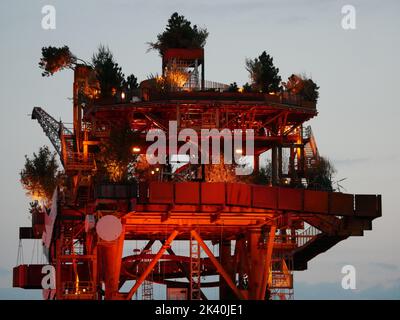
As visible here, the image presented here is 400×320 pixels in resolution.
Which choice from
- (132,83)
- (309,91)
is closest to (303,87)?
(309,91)

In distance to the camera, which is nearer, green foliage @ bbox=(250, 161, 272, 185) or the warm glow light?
the warm glow light

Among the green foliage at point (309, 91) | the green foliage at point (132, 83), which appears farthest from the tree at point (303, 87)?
the green foliage at point (132, 83)

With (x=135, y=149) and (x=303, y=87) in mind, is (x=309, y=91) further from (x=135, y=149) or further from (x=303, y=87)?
(x=135, y=149)

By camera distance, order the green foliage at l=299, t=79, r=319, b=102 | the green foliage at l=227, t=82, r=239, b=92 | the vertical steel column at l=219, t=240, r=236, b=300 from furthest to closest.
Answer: the vertical steel column at l=219, t=240, r=236, b=300 < the green foliage at l=299, t=79, r=319, b=102 < the green foliage at l=227, t=82, r=239, b=92

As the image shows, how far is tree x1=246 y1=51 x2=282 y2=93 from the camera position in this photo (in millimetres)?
117625

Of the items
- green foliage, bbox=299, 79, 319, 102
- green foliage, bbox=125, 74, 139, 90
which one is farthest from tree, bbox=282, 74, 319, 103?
green foliage, bbox=125, 74, 139, 90

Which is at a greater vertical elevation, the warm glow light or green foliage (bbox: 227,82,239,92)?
green foliage (bbox: 227,82,239,92)

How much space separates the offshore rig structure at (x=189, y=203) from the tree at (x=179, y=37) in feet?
3.76

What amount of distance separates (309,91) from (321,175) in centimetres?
793

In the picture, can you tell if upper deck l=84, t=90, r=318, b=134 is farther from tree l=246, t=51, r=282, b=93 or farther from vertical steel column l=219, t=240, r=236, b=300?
vertical steel column l=219, t=240, r=236, b=300

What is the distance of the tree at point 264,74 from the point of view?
118 metres

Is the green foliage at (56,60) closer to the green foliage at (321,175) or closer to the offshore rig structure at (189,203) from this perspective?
the offshore rig structure at (189,203)

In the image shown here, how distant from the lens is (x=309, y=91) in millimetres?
119500

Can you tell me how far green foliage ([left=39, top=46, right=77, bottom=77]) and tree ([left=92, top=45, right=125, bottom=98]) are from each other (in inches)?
207
